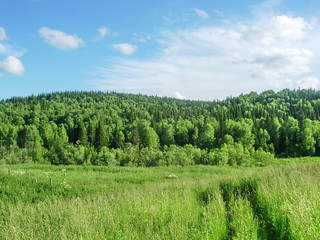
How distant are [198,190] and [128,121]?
419 ft

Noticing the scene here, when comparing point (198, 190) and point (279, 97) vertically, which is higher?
point (279, 97)

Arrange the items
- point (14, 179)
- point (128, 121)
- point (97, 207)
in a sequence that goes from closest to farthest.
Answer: point (97, 207), point (14, 179), point (128, 121)

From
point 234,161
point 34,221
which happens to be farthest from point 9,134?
point 34,221

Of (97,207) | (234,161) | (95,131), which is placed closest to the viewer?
(97,207)

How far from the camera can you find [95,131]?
300 ft

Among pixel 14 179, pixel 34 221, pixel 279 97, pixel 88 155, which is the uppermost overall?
pixel 279 97

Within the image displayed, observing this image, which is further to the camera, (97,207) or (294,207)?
(97,207)

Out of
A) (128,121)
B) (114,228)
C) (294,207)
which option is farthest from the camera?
(128,121)

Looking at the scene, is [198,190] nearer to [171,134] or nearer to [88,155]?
[88,155]

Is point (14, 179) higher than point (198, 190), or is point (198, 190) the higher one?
point (198, 190)

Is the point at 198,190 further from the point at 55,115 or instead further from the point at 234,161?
the point at 55,115

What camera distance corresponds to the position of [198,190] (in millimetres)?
11312

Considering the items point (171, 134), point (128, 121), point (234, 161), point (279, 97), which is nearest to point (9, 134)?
point (128, 121)

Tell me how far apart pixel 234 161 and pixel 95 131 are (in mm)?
55450
